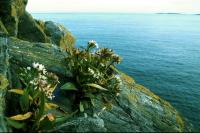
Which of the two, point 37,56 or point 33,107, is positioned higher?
point 37,56

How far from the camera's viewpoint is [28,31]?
19.5m

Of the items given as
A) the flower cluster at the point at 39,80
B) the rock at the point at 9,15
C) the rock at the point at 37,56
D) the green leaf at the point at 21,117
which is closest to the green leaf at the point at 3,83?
the flower cluster at the point at 39,80

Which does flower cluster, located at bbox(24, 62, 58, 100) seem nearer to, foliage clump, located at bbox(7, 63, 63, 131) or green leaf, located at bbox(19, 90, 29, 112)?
foliage clump, located at bbox(7, 63, 63, 131)

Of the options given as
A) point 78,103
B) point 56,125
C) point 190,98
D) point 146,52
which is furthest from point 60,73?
point 146,52

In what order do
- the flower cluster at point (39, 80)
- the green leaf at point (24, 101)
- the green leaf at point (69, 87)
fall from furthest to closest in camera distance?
the green leaf at point (69, 87), the flower cluster at point (39, 80), the green leaf at point (24, 101)

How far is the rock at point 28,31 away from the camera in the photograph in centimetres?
1925

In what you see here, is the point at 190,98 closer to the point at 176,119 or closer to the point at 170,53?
the point at 176,119

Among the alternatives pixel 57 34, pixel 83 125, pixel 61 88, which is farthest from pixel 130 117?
pixel 57 34

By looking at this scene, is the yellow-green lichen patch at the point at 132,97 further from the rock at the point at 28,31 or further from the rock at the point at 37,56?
the rock at the point at 28,31

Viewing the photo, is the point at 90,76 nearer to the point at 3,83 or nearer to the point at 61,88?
the point at 61,88

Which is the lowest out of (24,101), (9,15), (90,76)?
(24,101)

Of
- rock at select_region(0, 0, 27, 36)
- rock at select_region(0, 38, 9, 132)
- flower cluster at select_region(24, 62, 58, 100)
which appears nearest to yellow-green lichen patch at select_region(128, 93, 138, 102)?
flower cluster at select_region(24, 62, 58, 100)

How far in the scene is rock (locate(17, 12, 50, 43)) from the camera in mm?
19250

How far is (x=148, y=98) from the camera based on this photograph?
12406mm
